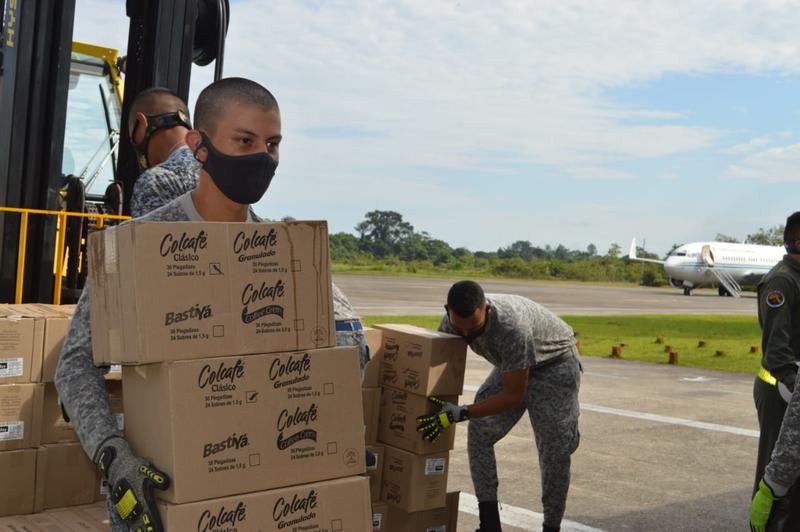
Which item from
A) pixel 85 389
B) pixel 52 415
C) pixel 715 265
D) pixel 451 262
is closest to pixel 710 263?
pixel 715 265

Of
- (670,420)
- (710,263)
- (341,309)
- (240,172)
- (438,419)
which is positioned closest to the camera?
(240,172)

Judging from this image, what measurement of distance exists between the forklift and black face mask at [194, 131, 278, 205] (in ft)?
8.70

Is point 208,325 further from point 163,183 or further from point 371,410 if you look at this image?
point 371,410

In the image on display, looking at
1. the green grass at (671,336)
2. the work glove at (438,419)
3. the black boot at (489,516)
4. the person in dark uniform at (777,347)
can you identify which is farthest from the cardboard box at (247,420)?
the green grass at (671,336)

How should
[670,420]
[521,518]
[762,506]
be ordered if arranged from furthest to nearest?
1. [670,420]
2. [521,518]
3. [762,506]

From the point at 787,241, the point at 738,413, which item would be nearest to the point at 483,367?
the point at 738,413

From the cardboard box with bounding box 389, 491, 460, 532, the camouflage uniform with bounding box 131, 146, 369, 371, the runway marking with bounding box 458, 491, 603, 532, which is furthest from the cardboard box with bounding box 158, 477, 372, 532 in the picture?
the runway marking with bounding box 458, 491, 603, 532

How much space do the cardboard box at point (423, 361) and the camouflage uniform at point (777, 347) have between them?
1.66 m

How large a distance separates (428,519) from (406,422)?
60 cm

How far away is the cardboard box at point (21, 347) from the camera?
13.6 ft

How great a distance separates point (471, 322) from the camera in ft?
16.4

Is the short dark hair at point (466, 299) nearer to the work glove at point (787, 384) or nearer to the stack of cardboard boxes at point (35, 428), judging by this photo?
the work glove at point (787, 384)

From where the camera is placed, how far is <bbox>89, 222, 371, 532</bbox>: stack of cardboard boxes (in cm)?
226

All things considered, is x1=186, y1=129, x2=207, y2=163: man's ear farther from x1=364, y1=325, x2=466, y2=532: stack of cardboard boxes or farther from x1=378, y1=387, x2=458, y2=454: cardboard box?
x1=378, y1=387, x2=458, y2=454: cardboard box
